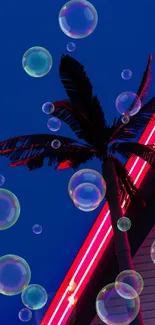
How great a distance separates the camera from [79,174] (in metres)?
7.14

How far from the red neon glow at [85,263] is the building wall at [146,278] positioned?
1.90ft

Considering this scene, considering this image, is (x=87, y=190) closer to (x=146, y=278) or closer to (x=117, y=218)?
(x=117, y=218)

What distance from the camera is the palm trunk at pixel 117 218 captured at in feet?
27.7

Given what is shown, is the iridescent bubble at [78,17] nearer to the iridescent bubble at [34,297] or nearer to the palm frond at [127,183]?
the palm frond at [127,183]

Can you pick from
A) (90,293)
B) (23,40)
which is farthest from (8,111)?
(90,293)

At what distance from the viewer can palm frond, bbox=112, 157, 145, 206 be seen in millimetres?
9414

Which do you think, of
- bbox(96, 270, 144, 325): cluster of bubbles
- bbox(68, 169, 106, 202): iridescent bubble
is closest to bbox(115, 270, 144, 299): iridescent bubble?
bbox(96, 270, 144, 325): cluster of bubbles

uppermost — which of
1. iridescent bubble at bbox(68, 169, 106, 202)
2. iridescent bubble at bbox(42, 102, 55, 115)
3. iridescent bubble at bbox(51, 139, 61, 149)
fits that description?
iridescent bubble at bbox(42, 102, 55, 115)

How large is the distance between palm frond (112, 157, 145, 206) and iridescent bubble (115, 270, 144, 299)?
5.82 ft

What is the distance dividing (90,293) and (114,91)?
4.32 meters

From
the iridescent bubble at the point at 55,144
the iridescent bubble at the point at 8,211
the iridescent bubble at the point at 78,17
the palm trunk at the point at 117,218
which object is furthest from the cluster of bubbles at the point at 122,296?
the iridescent bubble at the point at 78,17

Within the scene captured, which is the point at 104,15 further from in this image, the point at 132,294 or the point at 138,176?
the point at 132,294

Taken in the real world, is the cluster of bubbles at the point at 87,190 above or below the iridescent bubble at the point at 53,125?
below

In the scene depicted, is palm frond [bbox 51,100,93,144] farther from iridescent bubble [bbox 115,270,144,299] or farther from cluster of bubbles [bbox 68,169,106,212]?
iridescent bubble [bbox 115,270,144,299]
